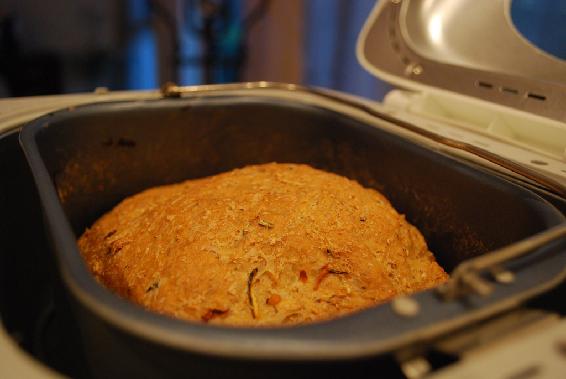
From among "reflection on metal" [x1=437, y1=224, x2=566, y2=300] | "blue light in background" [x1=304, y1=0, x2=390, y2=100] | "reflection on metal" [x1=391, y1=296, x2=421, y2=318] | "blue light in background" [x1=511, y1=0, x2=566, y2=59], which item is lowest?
"blue light in background" [x1=304, y1=0, x2=390, y2=100]

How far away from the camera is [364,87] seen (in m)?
1.89

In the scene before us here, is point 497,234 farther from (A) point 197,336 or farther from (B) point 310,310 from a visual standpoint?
(A) point 197,336

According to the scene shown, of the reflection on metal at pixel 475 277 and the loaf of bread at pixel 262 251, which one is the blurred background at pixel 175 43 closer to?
the loaf of bread at pixel 262 251

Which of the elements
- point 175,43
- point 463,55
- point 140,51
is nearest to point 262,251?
point 463,55

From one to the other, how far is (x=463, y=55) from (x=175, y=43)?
1961mm

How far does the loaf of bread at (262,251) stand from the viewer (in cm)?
53

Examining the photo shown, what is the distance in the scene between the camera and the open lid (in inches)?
28.0

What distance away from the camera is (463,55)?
2.85ft

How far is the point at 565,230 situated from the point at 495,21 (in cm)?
58

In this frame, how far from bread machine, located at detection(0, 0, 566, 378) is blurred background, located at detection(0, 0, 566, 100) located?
36.1 inches

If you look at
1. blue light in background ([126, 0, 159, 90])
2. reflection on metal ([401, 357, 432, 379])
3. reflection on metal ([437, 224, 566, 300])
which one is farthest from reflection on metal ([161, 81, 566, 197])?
blue light in background ([126, 0, 159, 90])

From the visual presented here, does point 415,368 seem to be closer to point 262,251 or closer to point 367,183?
point 262,251

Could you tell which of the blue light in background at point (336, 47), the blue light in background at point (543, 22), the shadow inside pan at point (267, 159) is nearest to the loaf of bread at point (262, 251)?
the shadow inside pan at point (267, 159)

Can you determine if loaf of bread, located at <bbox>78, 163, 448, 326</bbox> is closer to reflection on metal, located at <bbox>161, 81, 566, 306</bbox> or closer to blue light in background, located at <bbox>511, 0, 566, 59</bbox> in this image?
reflection on metal, located at <bbox>161, 81, 566, 306</bbox>
